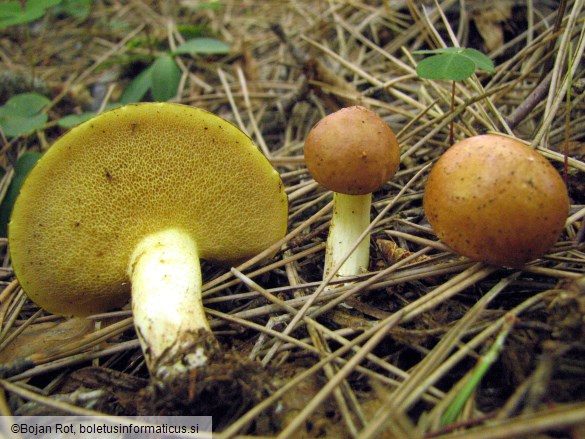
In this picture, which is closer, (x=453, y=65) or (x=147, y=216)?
(x=147, y=216)

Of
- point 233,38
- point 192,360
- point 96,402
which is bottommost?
point 96,402

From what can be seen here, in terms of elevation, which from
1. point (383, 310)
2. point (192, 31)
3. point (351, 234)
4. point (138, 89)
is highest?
point (192, 31)

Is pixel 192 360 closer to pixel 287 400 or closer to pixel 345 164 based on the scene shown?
pixel 287 400

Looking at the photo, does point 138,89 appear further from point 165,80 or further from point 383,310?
point 383,310

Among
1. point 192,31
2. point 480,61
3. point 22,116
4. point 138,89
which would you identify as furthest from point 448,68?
point 192,31

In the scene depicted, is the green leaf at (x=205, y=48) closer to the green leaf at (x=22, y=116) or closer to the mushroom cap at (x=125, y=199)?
the green leaf at (x=22, y=116)


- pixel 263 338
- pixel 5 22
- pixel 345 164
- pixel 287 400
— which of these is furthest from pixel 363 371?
pixel 5 22

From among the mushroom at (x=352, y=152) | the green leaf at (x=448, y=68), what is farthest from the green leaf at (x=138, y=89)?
the green leaf at (x=448, y=68)

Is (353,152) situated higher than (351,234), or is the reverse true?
(353,152)
